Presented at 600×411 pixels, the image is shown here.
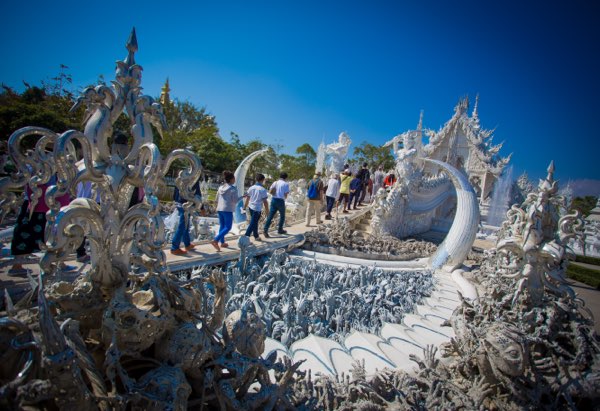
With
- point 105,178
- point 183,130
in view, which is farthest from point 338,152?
point 183,130

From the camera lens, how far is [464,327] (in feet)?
11.8

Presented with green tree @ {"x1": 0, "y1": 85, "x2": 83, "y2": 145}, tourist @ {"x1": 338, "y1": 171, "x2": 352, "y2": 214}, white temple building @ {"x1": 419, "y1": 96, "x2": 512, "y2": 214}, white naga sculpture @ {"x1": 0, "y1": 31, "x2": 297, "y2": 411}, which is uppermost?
white temple building @ {"x1": 419, "y1": 96, "x2": 512, "y2": 214}

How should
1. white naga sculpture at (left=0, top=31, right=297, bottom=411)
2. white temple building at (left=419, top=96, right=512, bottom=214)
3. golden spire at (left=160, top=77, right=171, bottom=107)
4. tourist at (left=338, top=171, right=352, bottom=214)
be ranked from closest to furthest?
white naga sculpture at (left=0, top=31, right=297, bottom=411) → tourist at (left=338, top=171, right=352, bottom=214) → white temple building at (left=419, top=96, right=512, bottom=214) → golden spire at (left=160, top=77, right=171, bottom=107)

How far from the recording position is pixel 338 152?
639 inches

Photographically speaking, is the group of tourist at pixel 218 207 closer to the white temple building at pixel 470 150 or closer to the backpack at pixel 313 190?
the backpack at pixel 313 190

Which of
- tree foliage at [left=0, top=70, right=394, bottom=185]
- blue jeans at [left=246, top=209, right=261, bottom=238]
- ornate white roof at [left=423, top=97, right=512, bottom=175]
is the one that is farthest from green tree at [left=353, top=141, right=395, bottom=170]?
blue jeans at [left=246, top=209, right=261, bottom=238]

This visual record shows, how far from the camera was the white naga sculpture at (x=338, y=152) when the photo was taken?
1614cm

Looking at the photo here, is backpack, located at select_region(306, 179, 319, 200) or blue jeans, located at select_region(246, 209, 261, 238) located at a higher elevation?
backpack, located at select_region(306, 179, 319, 200)

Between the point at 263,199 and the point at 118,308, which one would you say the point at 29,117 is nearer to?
the point at 263,199

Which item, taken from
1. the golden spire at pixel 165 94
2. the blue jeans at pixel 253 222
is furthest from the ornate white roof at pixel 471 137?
the golden spire at pixel 165 94

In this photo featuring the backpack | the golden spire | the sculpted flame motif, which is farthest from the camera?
the golden spire

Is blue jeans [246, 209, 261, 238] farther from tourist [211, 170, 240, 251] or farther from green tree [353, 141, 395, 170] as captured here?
green tree [353, 141, 395, 170]

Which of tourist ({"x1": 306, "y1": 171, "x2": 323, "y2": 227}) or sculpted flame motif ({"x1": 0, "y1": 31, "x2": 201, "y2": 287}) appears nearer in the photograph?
sculpted flame motif ({"x1": 0, "y1": 31, "x2": 201, "y2": 287})

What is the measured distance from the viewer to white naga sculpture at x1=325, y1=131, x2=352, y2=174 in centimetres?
1614
